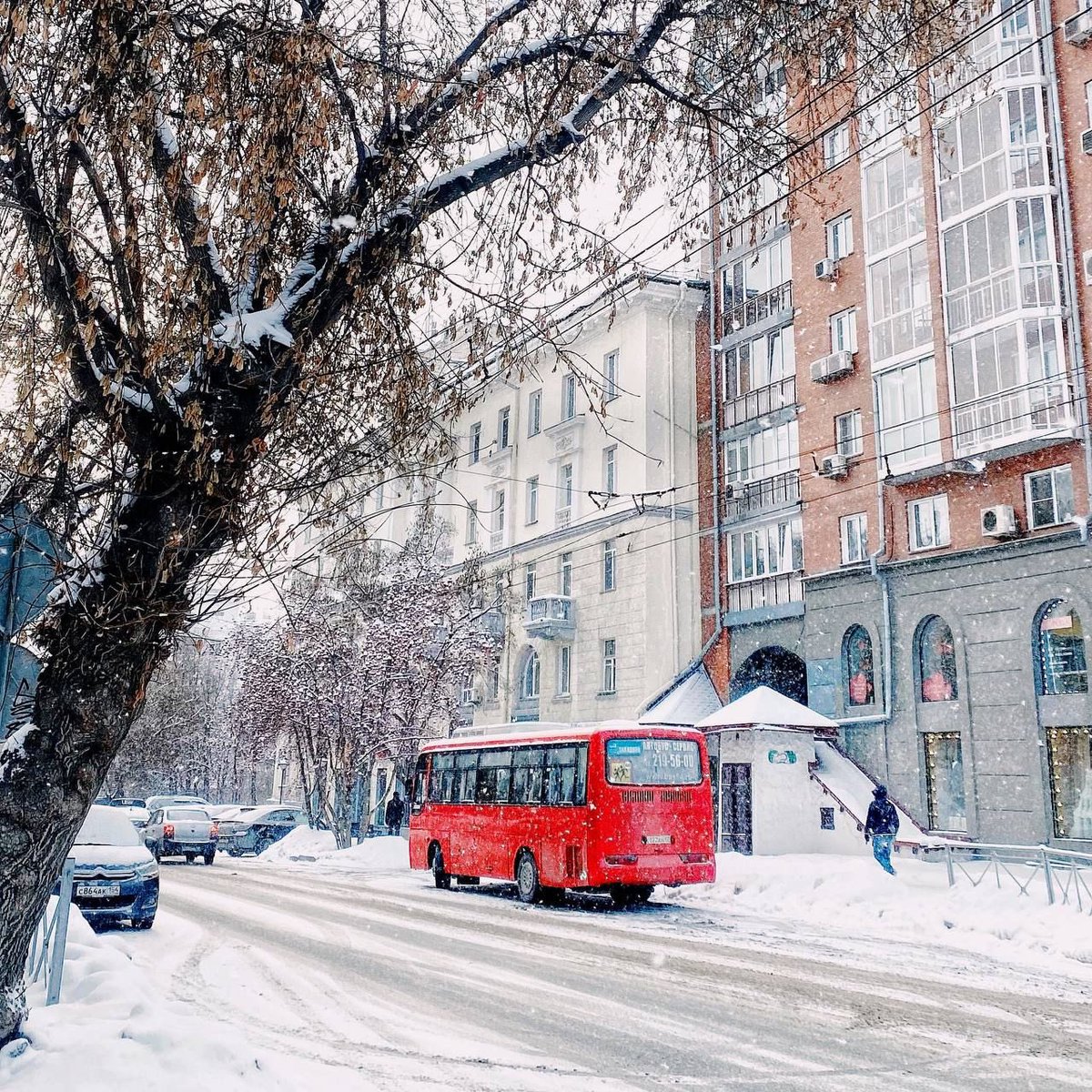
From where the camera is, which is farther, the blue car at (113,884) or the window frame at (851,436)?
the window frame at (851,436)

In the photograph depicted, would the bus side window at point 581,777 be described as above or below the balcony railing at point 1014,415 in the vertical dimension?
below

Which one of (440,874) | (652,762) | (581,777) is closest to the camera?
(581,777)

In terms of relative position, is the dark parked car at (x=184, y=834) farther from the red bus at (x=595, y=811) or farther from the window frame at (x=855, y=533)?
the window frame at (x=855, y=533)

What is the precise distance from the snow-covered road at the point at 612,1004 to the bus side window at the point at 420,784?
861 centimetres

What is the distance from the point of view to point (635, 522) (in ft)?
120

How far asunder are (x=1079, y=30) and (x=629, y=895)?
71.9 ft

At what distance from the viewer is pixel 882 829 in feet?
66.5

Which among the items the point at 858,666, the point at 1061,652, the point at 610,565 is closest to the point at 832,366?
the point at 858,666

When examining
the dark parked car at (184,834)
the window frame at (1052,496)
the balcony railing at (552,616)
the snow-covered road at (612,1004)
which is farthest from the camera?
the balcony railing at (552,616)

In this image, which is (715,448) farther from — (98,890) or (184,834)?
(98,890)

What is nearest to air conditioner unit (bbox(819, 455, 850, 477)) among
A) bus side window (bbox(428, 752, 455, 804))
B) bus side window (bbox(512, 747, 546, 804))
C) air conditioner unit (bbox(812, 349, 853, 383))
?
air conditioner unit (bbox(812, 349, 853, 383))

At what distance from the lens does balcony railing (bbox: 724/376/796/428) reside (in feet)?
111

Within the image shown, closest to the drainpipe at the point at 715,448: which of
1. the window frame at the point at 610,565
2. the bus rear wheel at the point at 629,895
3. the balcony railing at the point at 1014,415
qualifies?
the window frame at the point at 610,565

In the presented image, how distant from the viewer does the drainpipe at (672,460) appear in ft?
117
